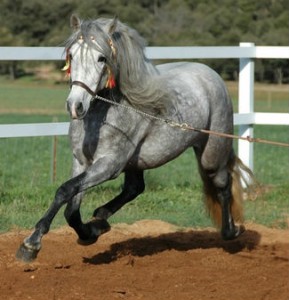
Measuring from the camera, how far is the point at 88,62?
7.38 m

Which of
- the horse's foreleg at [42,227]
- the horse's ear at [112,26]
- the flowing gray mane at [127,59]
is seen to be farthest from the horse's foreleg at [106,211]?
the horse's ear at [112,26]

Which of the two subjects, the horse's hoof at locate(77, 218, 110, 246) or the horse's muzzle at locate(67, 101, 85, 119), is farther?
the horse's hoof at locate(77, 218, 110, 246)

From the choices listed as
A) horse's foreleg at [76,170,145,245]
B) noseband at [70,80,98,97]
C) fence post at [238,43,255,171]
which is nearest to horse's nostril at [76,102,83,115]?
noseband at [70,80,98,97]

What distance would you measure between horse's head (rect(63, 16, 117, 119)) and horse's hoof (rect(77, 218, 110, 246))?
134 cm

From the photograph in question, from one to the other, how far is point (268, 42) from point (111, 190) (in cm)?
3075

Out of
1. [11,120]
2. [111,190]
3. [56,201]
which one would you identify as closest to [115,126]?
[56,201]

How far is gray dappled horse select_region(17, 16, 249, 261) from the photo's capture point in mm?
7414

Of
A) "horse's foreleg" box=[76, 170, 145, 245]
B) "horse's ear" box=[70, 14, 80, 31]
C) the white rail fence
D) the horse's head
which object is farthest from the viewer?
the white rail fence

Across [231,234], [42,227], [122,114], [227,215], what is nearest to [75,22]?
[122,114]

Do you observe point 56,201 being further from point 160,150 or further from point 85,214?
point 85,214

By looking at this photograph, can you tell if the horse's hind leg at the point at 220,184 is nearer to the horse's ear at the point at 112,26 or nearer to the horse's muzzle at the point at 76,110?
the horse's ear at the point at 112,26

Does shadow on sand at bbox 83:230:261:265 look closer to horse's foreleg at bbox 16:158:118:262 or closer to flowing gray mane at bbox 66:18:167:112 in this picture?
horse's foreleg at bbox 16:158:118:262

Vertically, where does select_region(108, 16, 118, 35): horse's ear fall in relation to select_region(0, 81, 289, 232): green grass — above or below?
above

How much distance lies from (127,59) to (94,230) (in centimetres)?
152
